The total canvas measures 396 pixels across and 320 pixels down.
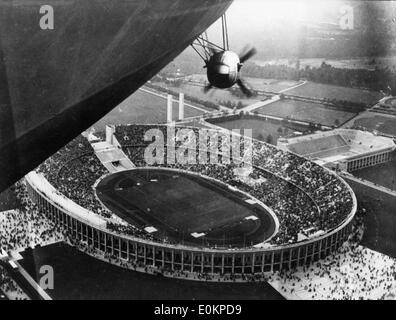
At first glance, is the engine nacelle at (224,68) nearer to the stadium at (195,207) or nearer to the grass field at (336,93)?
the stadium at (195,207)

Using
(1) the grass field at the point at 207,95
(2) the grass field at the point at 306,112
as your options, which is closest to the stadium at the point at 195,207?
(2) the grass field at the point at 306,112

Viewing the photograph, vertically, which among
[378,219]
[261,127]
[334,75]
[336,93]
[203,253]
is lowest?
[378,219]

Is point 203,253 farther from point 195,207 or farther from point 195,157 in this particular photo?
point 195,157

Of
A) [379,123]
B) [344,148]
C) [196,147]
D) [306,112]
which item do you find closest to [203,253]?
[196,147]

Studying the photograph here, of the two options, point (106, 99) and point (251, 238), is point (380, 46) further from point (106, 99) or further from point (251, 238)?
point (106, 99)

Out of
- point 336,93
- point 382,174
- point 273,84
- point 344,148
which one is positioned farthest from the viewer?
point 273,84

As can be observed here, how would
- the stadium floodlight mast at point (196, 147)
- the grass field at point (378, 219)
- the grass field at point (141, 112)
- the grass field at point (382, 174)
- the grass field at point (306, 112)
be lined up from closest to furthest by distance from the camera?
the grass field at point (378, 219) → the grass field at point (382, 174) → the stadium floodlight mast at point (196, 147) → the grass field at point (306, 112) → the grass field at point (141, 112)

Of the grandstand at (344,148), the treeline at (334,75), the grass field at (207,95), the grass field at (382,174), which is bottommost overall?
the grass field at (382,174)
